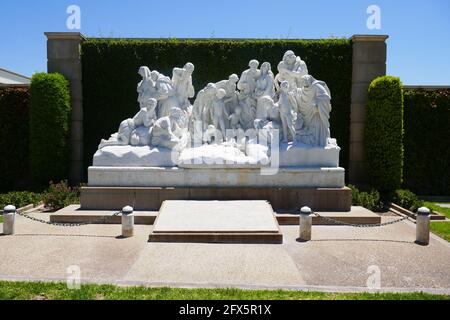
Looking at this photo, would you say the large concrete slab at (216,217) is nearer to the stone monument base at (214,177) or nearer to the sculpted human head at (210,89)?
the stone monument base at (214,177)

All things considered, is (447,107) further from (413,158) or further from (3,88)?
(3,88)

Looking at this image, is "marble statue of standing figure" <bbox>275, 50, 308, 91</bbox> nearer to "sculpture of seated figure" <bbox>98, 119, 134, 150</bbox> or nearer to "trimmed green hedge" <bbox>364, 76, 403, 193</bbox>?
"trimmed green hedge" <bbox>364, 76, 403, 193</bbox>

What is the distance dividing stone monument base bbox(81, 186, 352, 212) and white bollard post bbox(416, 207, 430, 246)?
2175 mm

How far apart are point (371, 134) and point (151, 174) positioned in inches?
288

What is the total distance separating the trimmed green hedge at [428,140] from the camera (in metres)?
13.5

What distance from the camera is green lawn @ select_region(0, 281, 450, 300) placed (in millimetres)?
4469

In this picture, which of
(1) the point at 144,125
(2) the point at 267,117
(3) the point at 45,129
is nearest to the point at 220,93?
(2) the point at 267,117

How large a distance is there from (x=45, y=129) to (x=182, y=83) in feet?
16.8

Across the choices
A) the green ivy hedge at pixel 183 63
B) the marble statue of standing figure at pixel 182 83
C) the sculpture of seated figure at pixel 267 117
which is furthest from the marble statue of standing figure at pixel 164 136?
the green ivy hedge at pixel 183 63

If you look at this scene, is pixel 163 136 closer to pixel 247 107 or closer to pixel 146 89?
pixel 146 89

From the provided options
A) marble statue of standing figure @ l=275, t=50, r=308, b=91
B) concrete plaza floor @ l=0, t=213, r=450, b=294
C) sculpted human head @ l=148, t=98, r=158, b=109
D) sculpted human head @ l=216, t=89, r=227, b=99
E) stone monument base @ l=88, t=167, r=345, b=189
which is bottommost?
concrete plaza floor @ l=0, t=213, r=450, b=294

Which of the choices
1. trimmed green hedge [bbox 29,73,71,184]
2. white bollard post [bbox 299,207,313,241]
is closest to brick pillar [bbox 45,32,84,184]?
trimmed green hedge [bbox 29,73,71,184]

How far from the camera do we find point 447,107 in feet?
44.2

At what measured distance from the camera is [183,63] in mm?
13922
